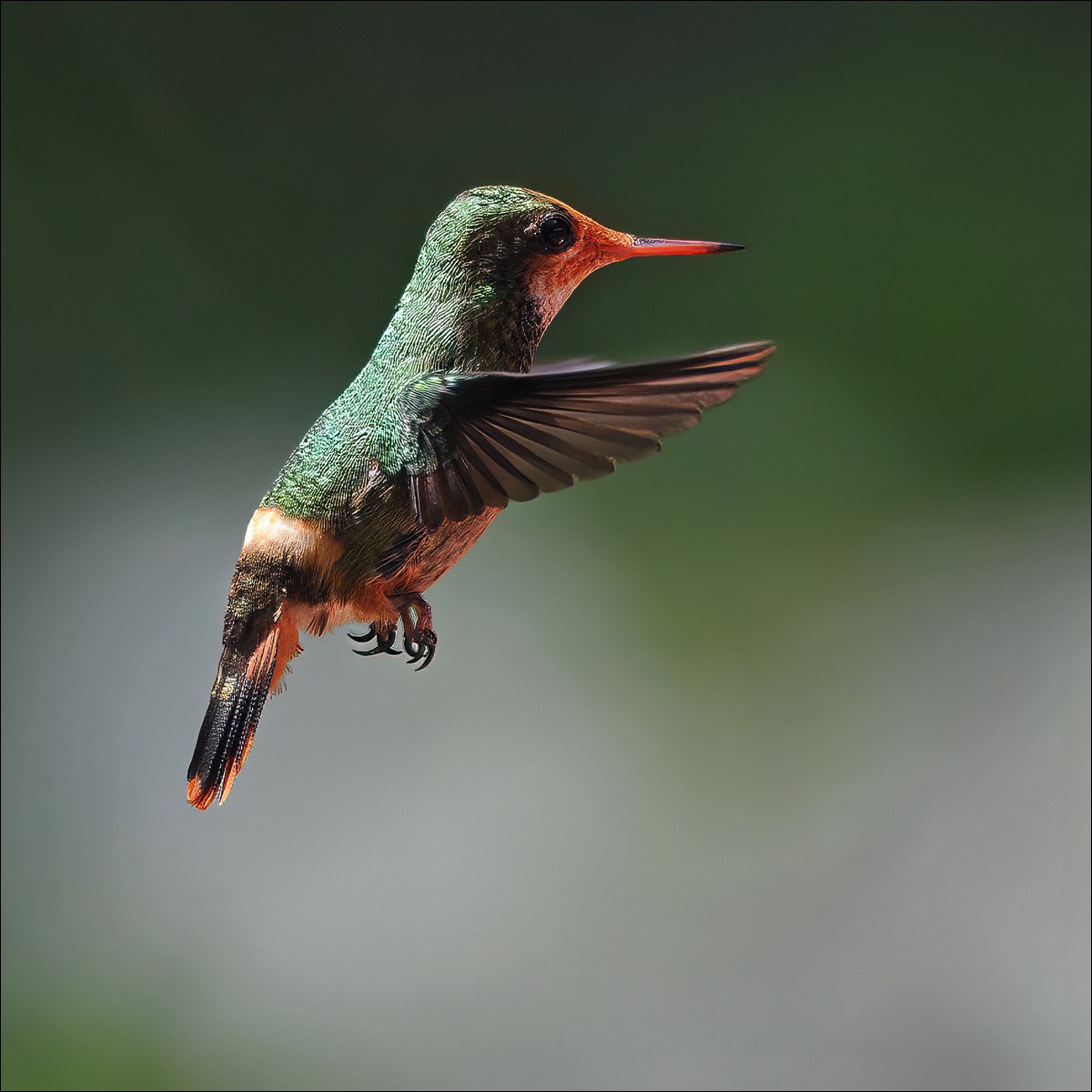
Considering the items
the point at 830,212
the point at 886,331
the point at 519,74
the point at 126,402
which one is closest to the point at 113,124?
the point at 126,402

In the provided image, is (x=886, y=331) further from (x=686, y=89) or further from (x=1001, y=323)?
(x=686, y=89)

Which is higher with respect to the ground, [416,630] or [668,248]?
[668,248]

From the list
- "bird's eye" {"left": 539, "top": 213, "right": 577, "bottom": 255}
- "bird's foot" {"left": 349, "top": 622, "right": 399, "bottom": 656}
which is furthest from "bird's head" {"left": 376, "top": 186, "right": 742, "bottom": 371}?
"bird's foot" {"left": 349, "top": 622, "right": 399, "bottom": 656}

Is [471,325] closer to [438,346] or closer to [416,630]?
[438,346]

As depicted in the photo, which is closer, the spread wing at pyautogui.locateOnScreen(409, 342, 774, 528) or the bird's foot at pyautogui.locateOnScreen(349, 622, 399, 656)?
the spread wing at pyautogui.locateOnScreen(409, 342, 774, 528)

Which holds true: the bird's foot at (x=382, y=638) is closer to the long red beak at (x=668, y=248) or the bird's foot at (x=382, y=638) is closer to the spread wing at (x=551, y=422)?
the spread wing at (x=551, y=422)

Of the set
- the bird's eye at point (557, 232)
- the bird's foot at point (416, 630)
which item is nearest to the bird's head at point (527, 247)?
the bird's eye at point (557, 232)

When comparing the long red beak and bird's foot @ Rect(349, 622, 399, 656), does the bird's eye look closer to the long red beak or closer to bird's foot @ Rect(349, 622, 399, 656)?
the long red beak

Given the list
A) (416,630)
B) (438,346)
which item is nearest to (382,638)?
(416,630)
